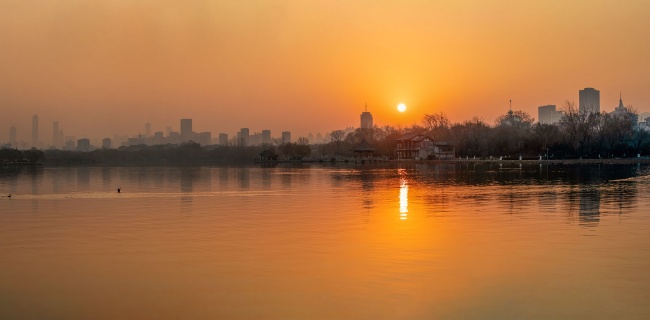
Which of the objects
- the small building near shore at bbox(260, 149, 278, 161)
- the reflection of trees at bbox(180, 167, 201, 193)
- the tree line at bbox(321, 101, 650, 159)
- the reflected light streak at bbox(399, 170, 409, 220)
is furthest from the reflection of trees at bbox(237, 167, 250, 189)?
the small building near shore at bbox(260, 149, 278, 161)

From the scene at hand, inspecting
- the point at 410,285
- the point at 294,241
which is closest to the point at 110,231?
the point at 294,241

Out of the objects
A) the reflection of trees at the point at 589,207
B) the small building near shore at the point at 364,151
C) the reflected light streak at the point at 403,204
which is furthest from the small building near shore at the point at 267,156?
the reflection of trees at the point at 589,207

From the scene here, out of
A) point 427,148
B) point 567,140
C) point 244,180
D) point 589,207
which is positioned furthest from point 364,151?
point 589,207

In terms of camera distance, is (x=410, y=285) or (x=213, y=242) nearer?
(x=410, y=285)

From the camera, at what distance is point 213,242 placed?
18734mm

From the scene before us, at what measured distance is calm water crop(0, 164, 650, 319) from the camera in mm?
11359

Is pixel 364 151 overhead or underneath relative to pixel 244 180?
overhead

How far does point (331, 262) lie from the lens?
1541 cm

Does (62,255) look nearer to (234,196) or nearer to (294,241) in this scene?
(294,241)

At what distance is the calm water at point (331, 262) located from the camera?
11.4 meters

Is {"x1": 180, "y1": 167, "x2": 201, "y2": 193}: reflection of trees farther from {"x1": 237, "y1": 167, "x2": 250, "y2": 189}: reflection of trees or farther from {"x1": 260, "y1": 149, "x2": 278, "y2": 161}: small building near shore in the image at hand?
{"x1": 260, "y1": 149, "x2": 278, "y2": 161}: small building near shore

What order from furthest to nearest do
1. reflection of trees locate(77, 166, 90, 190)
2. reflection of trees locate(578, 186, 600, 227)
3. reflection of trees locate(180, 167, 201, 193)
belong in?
reflection of trees locate(77, 166, 90, 190)
reflection of trees locate(180, 167, 201, 193)
reflection of trees locate(578, 186, 600, 227)

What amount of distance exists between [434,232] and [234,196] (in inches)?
754

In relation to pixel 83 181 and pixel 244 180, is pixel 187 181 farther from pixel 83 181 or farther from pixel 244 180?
pixel 83 181
